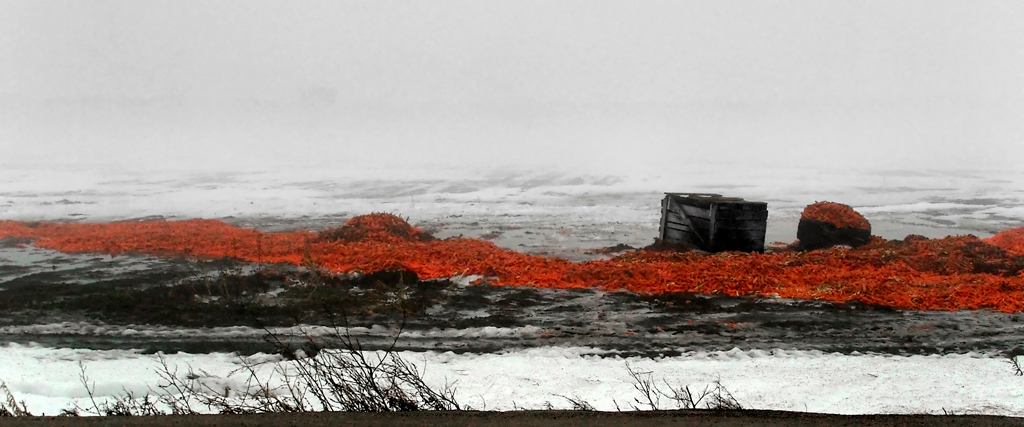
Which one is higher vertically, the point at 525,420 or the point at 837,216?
the point at 837,216

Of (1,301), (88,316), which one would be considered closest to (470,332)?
(88,316)

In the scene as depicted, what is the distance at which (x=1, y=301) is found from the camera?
9180mm

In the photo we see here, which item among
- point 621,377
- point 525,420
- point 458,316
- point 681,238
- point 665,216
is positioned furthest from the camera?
point 665,216

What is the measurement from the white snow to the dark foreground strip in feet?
4.88

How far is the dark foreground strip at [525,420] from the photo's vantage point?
3508 mm

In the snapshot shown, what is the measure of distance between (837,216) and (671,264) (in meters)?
5.24

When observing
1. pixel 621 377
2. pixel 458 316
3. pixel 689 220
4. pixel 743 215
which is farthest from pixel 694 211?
pixel 621 377

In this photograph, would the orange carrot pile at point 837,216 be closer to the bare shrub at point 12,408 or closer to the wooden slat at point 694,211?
the wooden slat at point 694,211

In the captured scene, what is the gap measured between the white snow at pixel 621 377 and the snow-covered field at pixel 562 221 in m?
0.02

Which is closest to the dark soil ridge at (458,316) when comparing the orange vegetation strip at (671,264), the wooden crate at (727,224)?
the orange vegetation strip at (671,264)

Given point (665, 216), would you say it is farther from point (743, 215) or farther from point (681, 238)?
point (743, 215)

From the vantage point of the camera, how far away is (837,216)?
1405 centimetres

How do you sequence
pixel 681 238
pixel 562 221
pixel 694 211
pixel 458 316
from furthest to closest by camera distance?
pixel 562 221
pixel 681 238
pixel 694 211
pixel 458 316

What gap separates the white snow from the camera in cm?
554
